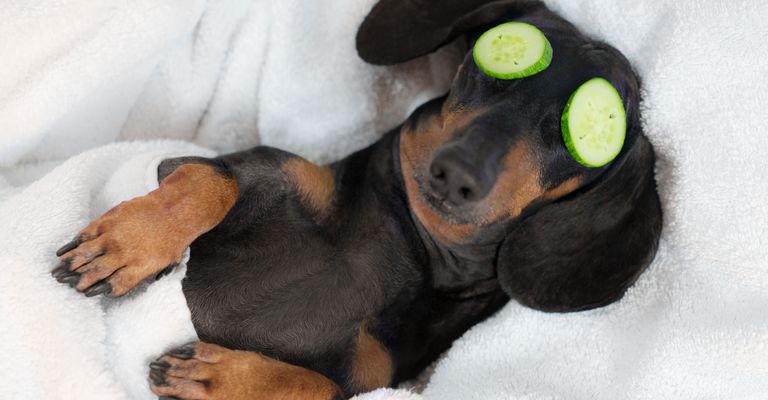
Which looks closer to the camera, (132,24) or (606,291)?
(606,291)

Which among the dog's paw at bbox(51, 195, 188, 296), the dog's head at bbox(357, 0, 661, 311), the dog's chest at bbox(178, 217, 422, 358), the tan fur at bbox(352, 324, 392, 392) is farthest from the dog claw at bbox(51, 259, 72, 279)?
the dog's head at bbox(357, 0, 661, 311)

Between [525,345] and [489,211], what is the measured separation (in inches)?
22.7

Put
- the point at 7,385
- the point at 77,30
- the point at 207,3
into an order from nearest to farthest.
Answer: the point at 7,385 < the point at 77,30 < the point at 207,3

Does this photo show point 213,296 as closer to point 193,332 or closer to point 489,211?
point 193,332

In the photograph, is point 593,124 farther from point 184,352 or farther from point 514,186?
point 184,352

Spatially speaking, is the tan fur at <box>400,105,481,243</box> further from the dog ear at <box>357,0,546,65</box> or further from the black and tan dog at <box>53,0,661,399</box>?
the dog ear at <box>357,0,546,65</box>

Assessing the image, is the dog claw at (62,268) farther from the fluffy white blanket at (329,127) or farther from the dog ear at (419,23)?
the dog ear at (419,23)

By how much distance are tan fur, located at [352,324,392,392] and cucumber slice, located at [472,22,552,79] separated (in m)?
0.77

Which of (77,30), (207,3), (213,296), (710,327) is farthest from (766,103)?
(77,30)

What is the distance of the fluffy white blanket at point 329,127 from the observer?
1881 mm

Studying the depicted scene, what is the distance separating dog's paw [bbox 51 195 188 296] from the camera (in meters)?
1.78

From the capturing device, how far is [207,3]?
2471 millimetres

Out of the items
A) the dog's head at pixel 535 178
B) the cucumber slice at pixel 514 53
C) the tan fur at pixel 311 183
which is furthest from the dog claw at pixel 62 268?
the cucumber slice at pixel 514 53

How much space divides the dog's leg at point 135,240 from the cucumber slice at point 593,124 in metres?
0.88
